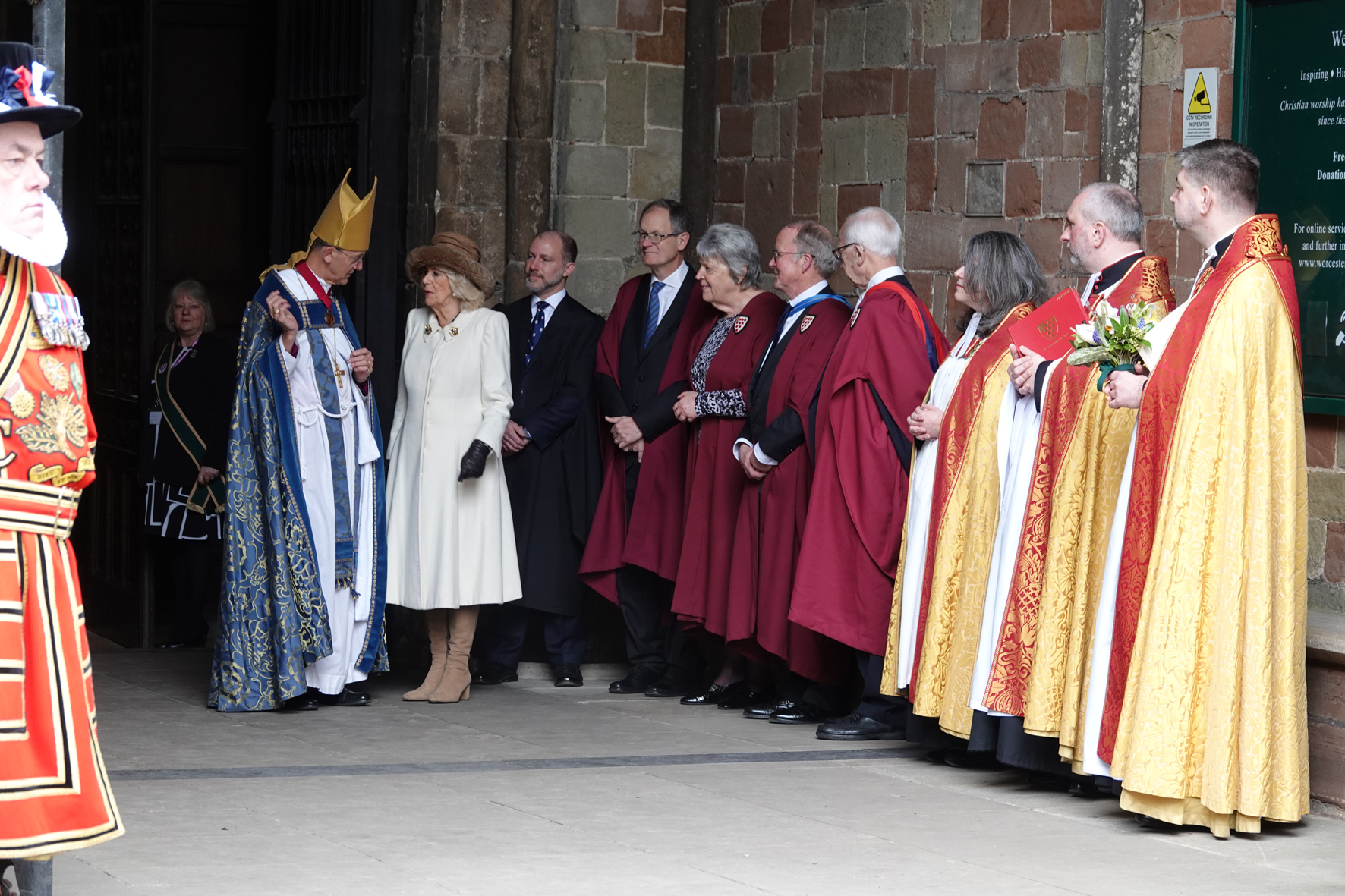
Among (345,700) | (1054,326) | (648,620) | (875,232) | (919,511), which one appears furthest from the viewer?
(648,620)

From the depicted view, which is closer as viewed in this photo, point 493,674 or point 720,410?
point 720,410

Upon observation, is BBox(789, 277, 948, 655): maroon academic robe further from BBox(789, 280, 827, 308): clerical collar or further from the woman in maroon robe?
the woman in maroon robe

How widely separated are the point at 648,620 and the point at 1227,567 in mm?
2957

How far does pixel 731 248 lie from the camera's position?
270 inches

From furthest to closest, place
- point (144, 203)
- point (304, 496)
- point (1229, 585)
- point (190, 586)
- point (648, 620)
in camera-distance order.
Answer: point (144, 203) < point (190, 586) < point (648, 620) < point (304, 496) < point (1229, 585)

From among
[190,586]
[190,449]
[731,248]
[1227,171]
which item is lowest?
[190,586]

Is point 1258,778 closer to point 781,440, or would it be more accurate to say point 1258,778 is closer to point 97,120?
point 781,440

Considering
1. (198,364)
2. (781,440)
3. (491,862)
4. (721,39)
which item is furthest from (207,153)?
(491,862)

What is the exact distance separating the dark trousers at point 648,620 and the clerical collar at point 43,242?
3982 millimetres

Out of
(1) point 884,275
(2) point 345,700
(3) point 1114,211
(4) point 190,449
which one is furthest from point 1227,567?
(4) point 190,449

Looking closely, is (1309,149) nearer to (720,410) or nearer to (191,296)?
(720,410)

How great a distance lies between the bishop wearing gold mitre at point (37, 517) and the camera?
3330 mm

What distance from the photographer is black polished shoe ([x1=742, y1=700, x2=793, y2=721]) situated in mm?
6684

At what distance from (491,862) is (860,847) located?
91 centimetres
